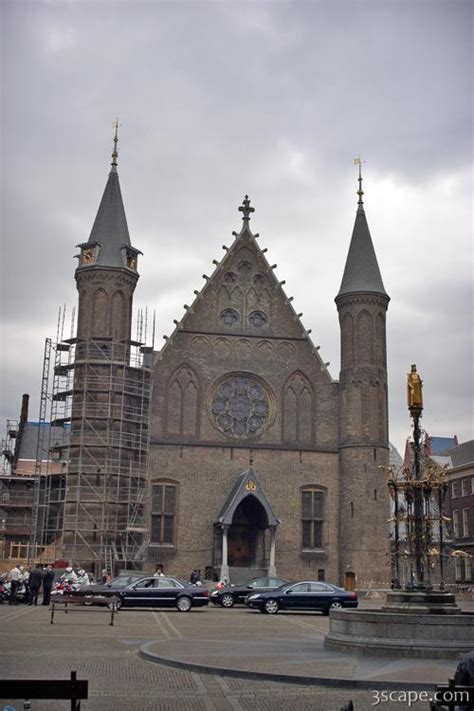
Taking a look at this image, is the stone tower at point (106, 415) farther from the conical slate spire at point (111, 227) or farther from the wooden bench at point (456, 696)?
the wooden bench at point (456, 696)

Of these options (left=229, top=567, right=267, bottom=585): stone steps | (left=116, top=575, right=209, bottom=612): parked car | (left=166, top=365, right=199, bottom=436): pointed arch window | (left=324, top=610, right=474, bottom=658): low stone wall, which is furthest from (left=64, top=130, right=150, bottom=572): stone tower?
(left=324, top=610, right=474, bottom=658): low stone wall

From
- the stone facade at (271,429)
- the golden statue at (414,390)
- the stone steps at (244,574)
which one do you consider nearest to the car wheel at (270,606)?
the stone steps at (244,574)

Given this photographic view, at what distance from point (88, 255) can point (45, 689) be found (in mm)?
38507

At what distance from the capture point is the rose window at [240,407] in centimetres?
4397

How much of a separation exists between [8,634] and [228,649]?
564 centimetres

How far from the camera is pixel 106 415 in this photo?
136ft

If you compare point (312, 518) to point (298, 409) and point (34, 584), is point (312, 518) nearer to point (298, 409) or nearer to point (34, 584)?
point (298, 409)

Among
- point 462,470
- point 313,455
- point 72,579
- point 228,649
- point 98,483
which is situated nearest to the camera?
point 228,649

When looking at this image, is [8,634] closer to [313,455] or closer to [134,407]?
[134,407]

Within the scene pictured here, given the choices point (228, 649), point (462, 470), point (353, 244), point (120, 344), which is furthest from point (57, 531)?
point (462, 470)

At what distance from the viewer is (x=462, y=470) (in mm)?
60531

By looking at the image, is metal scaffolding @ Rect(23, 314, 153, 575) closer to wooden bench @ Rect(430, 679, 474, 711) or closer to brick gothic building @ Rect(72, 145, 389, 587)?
brick gothic building @ Rect(72, 145, 389, 587)

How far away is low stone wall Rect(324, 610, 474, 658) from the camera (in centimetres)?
1508

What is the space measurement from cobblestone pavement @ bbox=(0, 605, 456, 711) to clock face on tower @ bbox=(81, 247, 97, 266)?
23.1m
